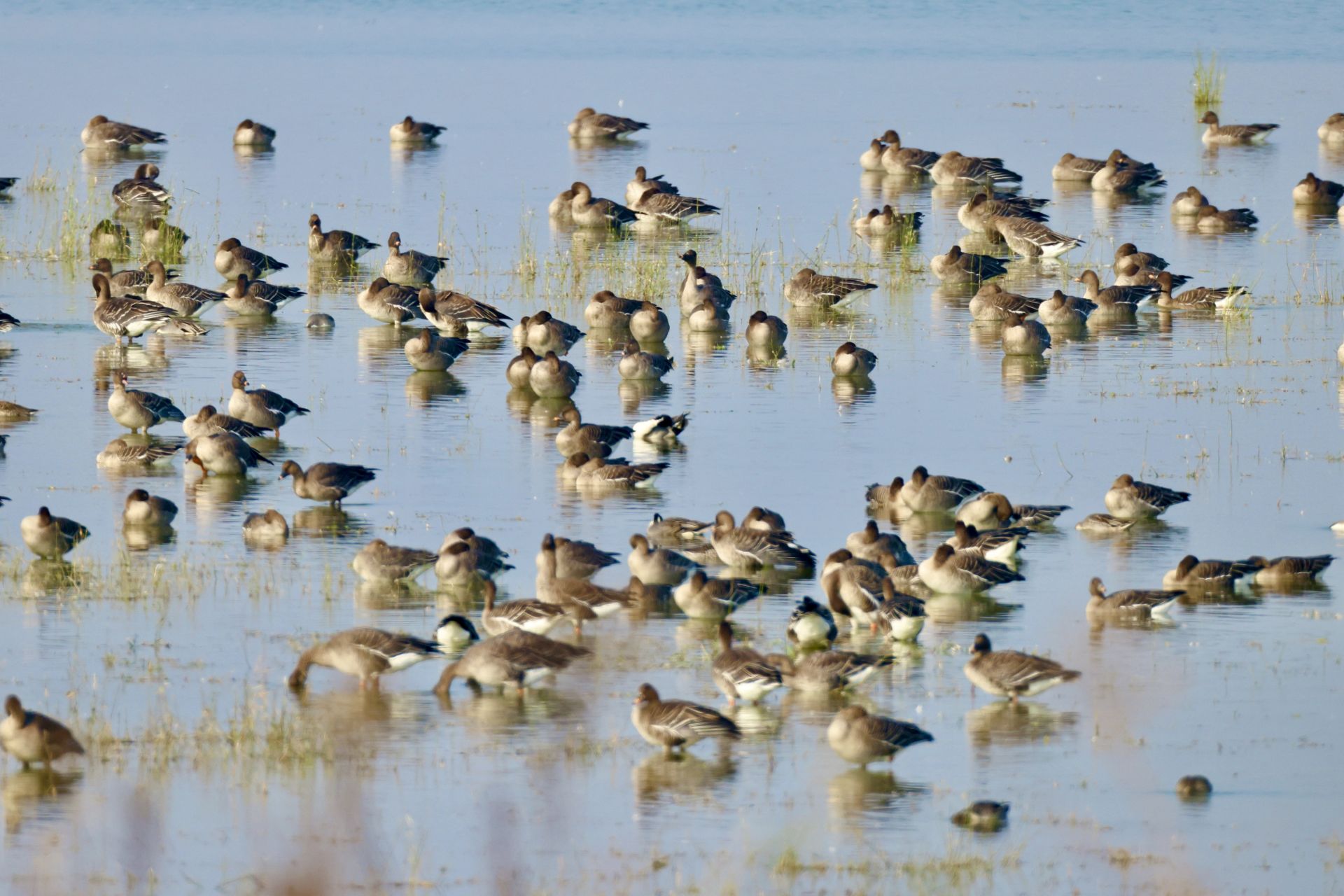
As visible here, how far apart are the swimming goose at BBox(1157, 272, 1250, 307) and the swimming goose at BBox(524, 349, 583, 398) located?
945 cm

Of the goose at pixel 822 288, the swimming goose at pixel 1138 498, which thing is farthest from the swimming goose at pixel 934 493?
the goose at pixel 822 288

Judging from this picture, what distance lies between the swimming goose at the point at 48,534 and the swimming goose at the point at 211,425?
343cm

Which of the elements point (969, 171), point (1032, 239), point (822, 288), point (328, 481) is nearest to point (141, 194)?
point (822, 288)

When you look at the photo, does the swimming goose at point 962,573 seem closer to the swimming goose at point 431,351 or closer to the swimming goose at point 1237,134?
the swimming goose at point 431,351

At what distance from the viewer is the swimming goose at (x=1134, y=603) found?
54.5ft

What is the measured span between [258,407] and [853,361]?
279 inches

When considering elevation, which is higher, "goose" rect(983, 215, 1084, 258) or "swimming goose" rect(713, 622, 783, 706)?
"goose" rect(983, 215, 1084, 258)

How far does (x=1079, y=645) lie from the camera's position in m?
16.2

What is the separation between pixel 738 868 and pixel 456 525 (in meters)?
8.01

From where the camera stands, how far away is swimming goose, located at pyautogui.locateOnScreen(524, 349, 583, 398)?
2470cm

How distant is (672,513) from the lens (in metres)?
20.1

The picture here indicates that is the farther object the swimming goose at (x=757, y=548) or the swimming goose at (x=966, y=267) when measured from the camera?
the swimming goose at (x=966, y=267)

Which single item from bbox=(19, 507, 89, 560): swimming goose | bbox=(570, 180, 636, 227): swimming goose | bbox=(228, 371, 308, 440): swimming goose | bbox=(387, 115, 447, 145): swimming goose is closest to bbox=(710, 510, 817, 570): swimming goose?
bbox=(19, 507, 89, 560): swimming goose

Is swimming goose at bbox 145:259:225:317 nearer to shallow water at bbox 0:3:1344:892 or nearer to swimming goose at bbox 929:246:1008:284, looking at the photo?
shallow water at bbox 0:3:1344:892
